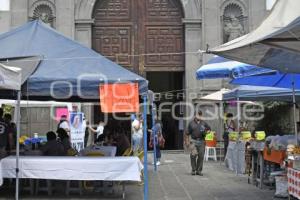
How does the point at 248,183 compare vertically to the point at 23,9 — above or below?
below

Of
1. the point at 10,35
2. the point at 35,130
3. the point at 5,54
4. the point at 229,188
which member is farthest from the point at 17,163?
the point at 35,130

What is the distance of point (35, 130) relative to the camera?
22203 millimetres

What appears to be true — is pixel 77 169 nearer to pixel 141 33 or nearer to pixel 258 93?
pixel 258 93

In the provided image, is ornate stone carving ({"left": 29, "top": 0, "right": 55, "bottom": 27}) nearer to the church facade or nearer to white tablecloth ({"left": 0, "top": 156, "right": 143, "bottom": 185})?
the church facade

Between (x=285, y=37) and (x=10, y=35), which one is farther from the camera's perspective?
(x=10, y=35)

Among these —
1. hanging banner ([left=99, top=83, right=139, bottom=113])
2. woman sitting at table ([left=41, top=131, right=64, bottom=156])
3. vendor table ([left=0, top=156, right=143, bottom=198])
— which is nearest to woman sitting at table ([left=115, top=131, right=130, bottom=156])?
woman sitting at table ([left=41, top=131, right=64, bottom=156])

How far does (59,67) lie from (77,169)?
223 centimetres

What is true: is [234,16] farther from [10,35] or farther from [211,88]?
[10,35]

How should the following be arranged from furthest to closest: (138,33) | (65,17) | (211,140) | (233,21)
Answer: (233,21) < (138,33) < (65,17) < (211,140)

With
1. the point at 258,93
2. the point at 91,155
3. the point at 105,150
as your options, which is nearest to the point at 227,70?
the point at 258,93

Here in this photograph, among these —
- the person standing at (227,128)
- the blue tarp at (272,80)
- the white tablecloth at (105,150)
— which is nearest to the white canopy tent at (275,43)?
the blue tarp at (272,80)

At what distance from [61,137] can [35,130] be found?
29.6 feet

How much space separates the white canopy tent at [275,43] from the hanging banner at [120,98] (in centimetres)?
191

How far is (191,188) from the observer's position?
12992 mm
